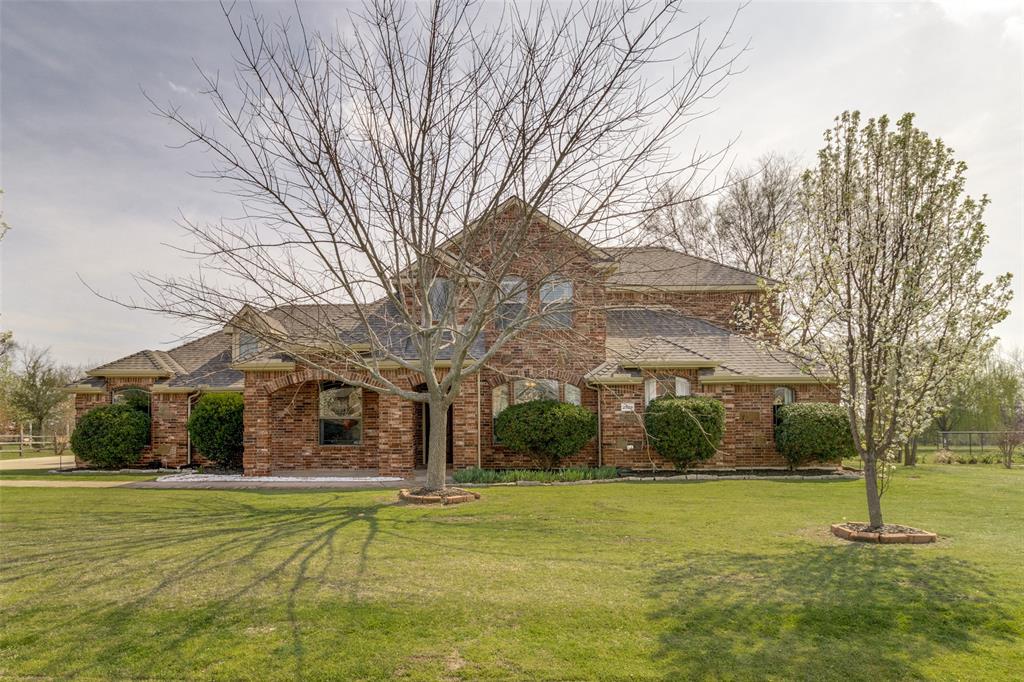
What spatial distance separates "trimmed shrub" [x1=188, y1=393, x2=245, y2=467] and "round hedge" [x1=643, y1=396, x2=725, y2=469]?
11693mm

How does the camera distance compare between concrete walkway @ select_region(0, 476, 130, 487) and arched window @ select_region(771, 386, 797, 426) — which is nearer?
concrete walkway @ select_region(0, 476, 130, 487)

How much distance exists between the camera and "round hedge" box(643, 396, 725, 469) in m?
16.8

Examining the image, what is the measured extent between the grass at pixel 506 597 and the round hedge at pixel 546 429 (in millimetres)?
5854

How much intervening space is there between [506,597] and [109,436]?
17.8 metres

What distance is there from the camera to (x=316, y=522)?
1020 cm

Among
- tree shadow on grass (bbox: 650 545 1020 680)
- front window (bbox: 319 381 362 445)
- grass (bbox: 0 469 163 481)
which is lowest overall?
grass (bbox: 0 469 163 481)

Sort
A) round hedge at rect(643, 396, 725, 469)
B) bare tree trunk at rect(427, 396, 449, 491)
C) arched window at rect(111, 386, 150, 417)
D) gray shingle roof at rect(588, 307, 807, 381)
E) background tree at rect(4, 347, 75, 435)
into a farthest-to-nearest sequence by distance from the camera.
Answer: background tree at rect(4, 347, 75, 435), arched window at rect(111, 386, 150, 417), gray shingle roof at rect(588, 307, 807, 381), round hedge at rect(643, 396, 725, 469), bare tree trunk at rect(427, 396, 449, 491)

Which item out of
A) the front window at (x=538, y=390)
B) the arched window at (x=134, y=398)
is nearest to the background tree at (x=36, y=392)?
the arched window at (x=134, y=398)

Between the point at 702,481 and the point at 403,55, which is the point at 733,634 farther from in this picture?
the point at 702,481

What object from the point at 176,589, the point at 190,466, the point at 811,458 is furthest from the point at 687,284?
the point at 176,589

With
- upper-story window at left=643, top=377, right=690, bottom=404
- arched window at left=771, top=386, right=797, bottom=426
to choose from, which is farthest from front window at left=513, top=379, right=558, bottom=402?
arched window at left=771, top=386, right=797, bottom=426

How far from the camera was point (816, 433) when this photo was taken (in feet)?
56.3

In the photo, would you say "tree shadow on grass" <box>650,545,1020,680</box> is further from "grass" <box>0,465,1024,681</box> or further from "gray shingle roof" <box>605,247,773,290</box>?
"gray shingle roof" <box>605,247,773,290</box>

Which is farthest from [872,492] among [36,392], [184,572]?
[36,392]
